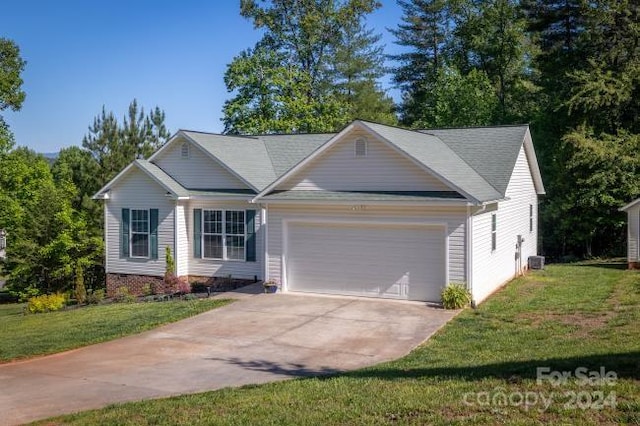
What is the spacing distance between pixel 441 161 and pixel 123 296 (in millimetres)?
11812

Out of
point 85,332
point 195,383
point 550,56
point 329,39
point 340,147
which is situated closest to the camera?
point 195,383

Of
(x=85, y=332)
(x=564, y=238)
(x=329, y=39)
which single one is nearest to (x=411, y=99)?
(x=329, y=39)

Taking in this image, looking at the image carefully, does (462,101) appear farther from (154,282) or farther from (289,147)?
(154,282)

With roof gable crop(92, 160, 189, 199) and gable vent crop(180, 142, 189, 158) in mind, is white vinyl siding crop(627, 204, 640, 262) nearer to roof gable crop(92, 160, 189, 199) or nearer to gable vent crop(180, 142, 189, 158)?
roof gable crop(92, 160, 189, 199)

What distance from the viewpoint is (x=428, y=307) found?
16.5 metres

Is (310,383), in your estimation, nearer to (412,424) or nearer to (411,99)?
(412,424)

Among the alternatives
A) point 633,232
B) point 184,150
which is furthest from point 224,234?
point 633,232

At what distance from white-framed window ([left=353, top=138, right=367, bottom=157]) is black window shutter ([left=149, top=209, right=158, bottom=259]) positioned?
26.9 feet

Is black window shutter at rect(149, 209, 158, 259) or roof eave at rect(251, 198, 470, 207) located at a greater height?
roof eave at rect(251, 198, 470, 207)

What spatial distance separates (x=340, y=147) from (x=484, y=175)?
5018mm

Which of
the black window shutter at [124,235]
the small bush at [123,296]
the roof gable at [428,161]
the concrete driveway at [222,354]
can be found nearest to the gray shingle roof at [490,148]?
the roof gable at [428,161]

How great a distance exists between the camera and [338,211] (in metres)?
18.1

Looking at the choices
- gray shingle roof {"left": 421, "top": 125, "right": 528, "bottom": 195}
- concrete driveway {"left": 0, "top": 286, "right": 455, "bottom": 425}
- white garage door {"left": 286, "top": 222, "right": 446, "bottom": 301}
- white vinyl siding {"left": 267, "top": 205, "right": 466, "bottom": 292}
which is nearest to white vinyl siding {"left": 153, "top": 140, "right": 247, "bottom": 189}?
white vinyl siding {"left": 267, "top": 205, "right": 466, "bottom": 292}

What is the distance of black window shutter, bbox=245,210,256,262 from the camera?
21125 mm
